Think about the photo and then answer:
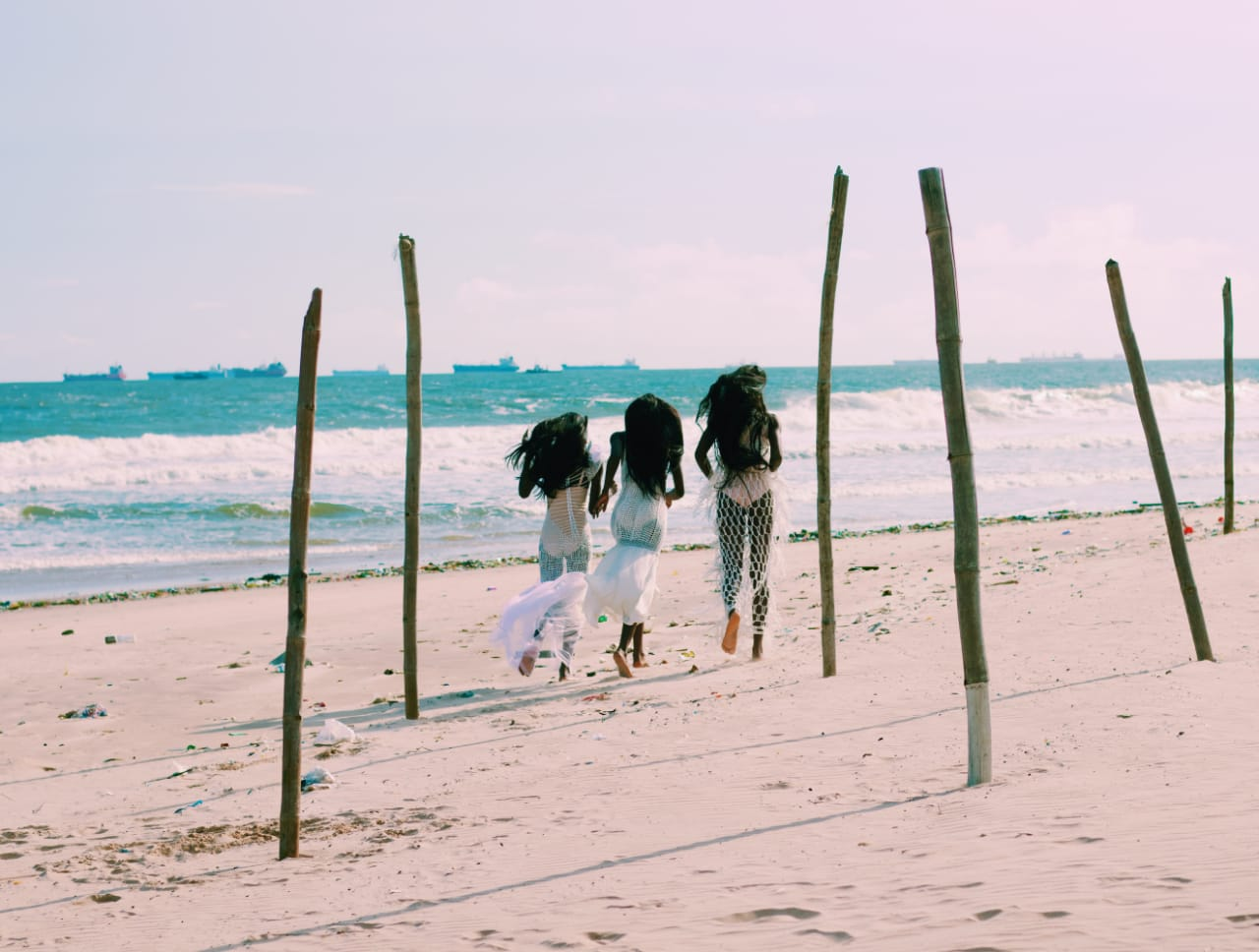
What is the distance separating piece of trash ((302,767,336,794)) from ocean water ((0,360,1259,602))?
3.39 m

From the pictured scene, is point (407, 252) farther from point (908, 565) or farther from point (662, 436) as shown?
point (908, 565)

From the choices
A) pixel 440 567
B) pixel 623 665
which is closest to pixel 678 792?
pixel 623 665

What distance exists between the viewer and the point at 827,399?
717 cm

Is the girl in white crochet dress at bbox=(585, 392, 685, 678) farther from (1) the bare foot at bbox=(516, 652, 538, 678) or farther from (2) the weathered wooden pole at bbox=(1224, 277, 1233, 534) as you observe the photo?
(2) the weathered wooden pole at bbox=(1224, 277, 1233, 534)

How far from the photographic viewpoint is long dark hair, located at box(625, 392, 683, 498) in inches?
300

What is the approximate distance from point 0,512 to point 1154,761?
68.6 feet

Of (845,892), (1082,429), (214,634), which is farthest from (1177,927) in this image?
(1082,429)

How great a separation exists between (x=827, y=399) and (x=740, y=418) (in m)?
0.70

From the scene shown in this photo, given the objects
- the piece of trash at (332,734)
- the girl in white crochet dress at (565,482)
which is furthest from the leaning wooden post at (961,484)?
the girl in white crochet dress at (565,482)

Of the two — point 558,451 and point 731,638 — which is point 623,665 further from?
point 558,451

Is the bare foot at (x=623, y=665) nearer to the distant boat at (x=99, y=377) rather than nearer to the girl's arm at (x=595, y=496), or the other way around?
the girl's arm at (x=595, y=496)

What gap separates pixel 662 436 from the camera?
25.0ft

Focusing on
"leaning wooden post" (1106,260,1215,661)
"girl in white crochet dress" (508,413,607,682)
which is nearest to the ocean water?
"girl in white crochet dress" (508,413,607,682)

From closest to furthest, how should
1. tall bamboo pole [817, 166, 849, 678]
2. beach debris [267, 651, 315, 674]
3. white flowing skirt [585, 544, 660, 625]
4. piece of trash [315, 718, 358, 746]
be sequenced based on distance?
piece of trash [315, 718, 358, 746], tall bamboo pole [817, 166, 849, 678], white flowing skirt [585, 544, 660, 625], beach debris [267, 651, 315, 674]
